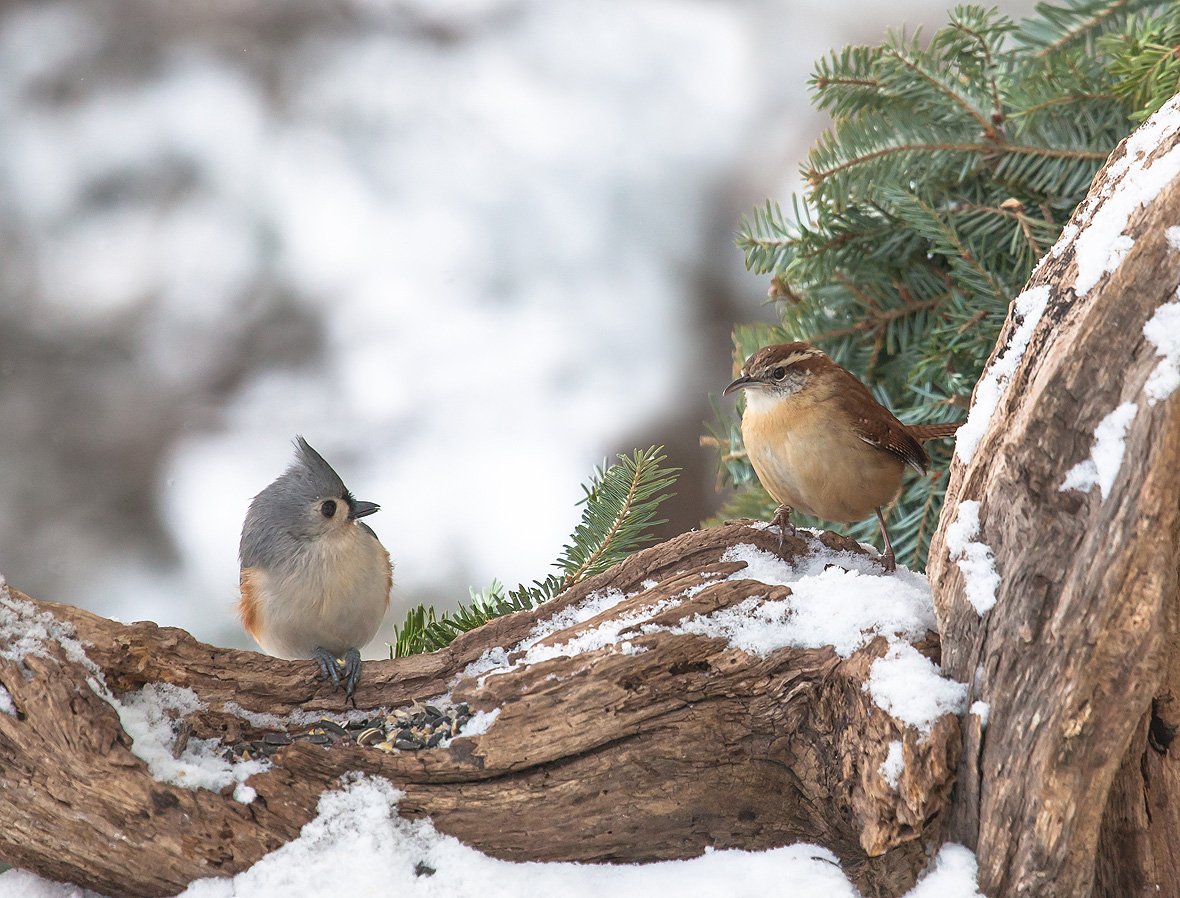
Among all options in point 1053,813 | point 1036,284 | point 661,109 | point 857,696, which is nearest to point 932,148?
point 1036,284

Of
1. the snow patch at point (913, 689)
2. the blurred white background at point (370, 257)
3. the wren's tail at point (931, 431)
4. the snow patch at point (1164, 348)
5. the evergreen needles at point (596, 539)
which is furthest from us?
the blurred white background at point (370, 257)

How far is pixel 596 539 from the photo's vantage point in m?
1.72

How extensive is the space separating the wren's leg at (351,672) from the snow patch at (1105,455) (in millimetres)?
888

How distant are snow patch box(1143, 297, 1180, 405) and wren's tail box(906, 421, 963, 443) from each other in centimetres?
73

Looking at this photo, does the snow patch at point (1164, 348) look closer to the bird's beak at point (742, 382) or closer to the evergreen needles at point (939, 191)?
the evergreen needles at point (939, 191)

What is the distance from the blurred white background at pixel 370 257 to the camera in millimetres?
2854

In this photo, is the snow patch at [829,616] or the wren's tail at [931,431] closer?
the snow patch at [829,616]

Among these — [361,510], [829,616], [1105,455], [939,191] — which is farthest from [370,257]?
[1105,455]

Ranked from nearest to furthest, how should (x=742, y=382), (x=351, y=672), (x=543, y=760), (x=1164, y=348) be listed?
A: (x=1164, y=348) < (x=543, y=760) < (x=351, y=672) < (x=742, y=382)

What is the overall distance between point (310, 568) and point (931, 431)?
1015mm

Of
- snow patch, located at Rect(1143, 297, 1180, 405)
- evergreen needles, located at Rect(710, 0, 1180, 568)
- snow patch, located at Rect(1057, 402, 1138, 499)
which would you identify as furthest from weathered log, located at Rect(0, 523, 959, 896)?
evergreen needles, located at Rect(710, 0, 1180, 568)

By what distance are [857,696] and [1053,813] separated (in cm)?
22

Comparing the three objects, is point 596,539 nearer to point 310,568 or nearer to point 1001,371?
point 310,568

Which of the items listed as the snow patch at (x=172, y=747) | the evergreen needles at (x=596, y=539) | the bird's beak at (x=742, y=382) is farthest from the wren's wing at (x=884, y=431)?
the snow patch at (x=172, y=747)
